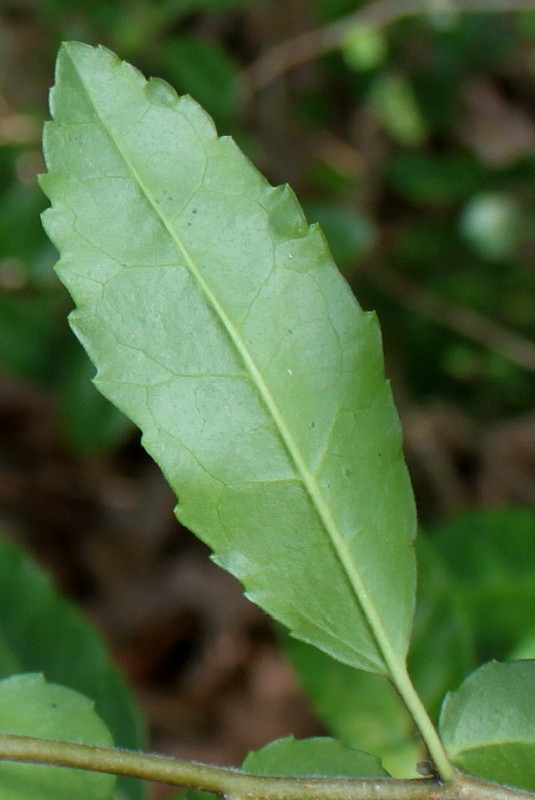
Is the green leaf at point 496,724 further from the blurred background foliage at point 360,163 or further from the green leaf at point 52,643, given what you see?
the blurred background foliage at point 360,163

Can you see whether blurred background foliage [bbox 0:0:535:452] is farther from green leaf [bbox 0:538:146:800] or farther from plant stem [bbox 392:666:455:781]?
plant stem [bbox 392:666:455:781]

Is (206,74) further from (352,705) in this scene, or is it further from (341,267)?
(352,705)

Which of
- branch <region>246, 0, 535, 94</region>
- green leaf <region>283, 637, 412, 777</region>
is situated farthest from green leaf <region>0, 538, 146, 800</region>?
branch <region>246, 0, 535, 94</region>

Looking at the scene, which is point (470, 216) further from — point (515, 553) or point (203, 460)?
point (203, 460)

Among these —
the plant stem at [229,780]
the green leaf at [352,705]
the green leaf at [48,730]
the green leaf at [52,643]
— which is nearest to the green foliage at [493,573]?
the green leaf at [352,705]

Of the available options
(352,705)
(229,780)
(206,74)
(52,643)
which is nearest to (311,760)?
(229,780)

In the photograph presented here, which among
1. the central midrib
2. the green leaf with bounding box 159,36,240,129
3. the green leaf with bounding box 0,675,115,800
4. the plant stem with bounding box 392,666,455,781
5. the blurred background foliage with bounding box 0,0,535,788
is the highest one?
the central midrib

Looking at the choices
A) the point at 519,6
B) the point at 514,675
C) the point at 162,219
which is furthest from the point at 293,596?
the point at 519,6
